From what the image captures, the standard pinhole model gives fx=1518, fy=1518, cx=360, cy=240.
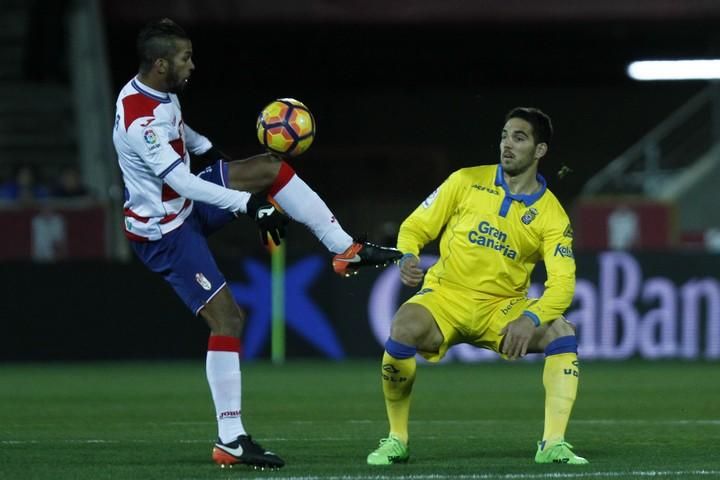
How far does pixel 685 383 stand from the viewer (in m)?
13.2

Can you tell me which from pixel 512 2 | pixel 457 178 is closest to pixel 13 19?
pixel 512 2

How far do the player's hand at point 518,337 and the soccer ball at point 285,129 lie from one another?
133cm

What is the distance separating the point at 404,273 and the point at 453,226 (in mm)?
598

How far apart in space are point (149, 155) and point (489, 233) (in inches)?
67.1

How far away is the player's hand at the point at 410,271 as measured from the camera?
698cm

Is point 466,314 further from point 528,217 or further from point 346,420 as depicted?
point 346,420

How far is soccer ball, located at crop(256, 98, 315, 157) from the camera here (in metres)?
7.30

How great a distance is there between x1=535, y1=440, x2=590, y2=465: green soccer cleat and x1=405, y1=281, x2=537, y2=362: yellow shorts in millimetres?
544

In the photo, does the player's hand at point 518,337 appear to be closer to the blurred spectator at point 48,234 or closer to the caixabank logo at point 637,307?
the caixabank logo at point 637,307

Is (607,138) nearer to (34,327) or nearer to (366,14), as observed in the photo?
(366,14)

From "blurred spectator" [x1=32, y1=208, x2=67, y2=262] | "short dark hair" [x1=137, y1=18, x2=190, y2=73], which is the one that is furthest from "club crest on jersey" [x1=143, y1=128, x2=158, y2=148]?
"blurred spectator" [x1=32, y1=208, x2=67, y2=262]

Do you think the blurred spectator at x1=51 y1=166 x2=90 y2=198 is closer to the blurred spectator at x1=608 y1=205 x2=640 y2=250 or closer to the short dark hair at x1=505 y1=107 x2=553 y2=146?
the blurred spectator at x1=608 y1=205 x2=640 y2=250

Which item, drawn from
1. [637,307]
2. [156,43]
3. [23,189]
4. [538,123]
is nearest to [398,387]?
[538,123]

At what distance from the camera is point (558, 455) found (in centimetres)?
704
